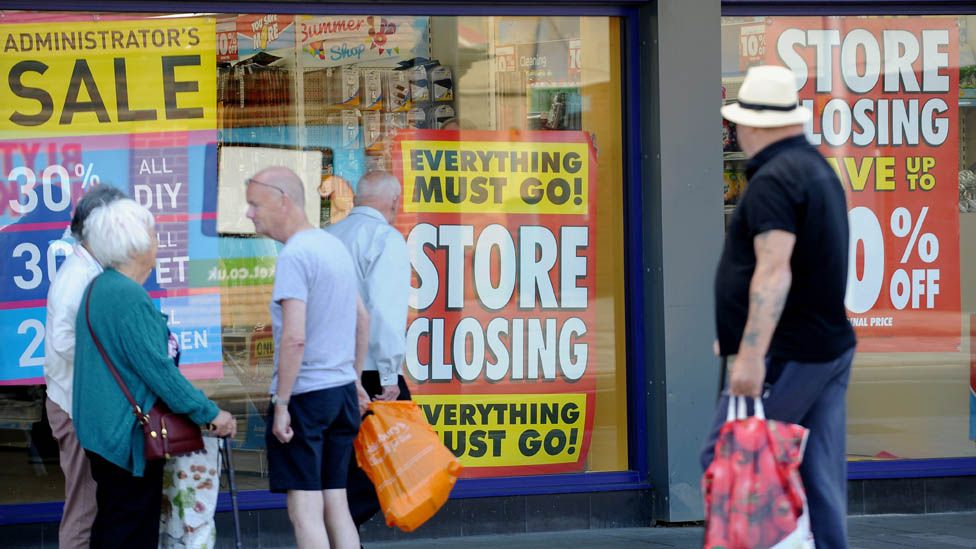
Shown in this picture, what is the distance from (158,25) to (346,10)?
0.97 meters

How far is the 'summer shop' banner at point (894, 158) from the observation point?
7840mm

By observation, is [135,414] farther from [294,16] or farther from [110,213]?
[294,16]

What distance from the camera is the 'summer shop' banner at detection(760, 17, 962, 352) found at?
7.84 meters

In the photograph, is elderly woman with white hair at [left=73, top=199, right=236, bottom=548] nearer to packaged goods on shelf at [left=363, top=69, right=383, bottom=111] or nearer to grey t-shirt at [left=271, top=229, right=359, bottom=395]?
grey t-shirt at [left=271, top=229, right=359, bottom=395]

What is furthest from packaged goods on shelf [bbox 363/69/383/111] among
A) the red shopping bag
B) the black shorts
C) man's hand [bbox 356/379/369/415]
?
the red shopping bag

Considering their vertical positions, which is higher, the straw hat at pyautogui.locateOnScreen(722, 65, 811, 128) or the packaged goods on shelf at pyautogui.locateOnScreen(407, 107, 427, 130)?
the packaged goods on shelf at pyautogui.locateOnScreen(407, 107, 427, 130)

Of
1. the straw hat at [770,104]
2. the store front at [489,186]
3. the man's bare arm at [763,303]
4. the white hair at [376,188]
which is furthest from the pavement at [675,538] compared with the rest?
the straw hat at [770,104]

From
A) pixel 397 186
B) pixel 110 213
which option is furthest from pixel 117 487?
pixel 397 186

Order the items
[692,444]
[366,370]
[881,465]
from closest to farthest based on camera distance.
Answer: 1. [366,370]
2. [692,444]
3. [881,465]

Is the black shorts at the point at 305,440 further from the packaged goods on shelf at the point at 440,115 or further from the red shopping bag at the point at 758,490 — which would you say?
the packaged goods on shelf at the point at 440,115

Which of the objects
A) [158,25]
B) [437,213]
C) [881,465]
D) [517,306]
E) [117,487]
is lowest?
[881,465]

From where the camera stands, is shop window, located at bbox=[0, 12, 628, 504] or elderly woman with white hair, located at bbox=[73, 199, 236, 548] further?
shop window, located at bbox=[0, 12, 628, 504]

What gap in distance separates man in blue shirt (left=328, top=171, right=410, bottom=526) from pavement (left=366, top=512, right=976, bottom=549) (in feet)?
3.41

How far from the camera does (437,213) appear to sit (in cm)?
739
